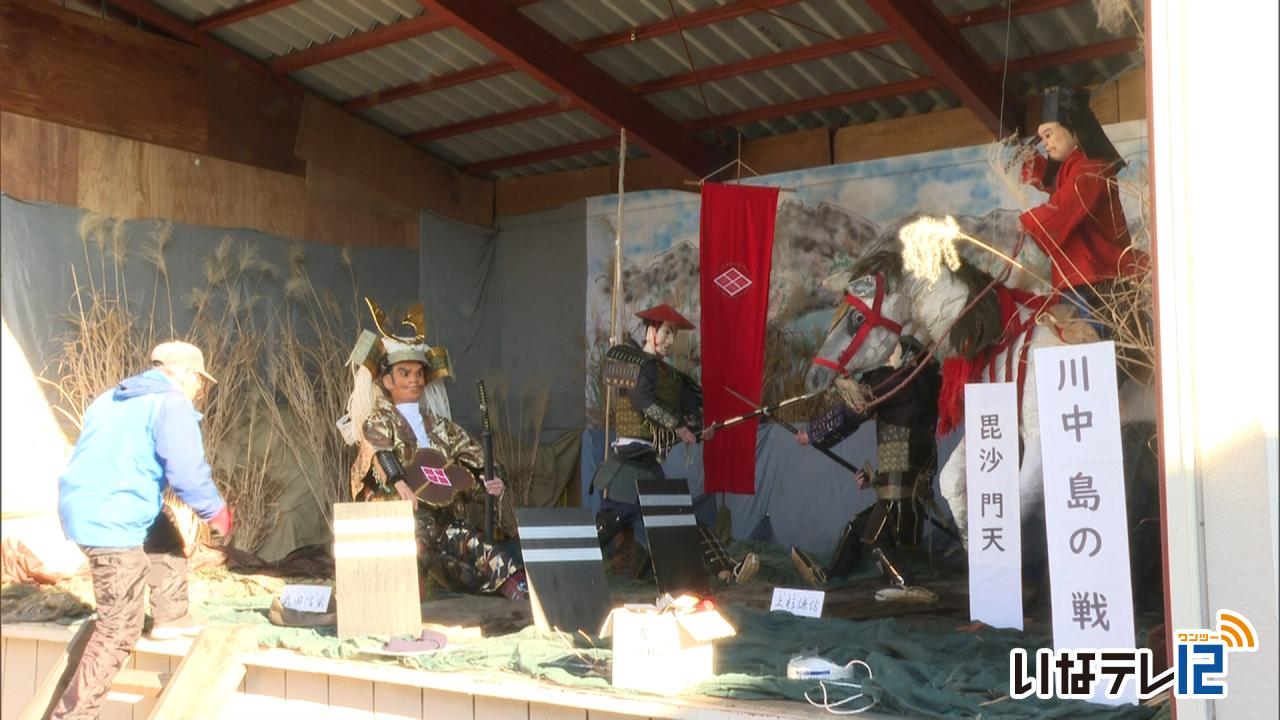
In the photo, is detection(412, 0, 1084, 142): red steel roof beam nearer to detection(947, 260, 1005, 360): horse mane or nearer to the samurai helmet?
detection(947, 260, 1005, 360): horse mane

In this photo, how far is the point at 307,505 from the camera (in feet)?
25.4

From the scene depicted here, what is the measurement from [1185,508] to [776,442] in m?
5.39

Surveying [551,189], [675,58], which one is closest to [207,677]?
[675,58]

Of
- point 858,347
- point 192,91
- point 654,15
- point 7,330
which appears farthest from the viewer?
point 192,91

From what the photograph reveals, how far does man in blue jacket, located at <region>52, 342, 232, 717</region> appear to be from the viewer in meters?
4.32

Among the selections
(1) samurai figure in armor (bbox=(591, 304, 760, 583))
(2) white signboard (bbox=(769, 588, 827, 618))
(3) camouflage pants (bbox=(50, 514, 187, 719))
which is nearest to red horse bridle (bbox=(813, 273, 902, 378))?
(1) samurai figure in armor (bbox=(591, 304, 760, 583))

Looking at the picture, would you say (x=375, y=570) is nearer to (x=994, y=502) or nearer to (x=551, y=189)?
(x=994, y=502)

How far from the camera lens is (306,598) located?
5262mm

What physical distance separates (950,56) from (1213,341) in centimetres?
443

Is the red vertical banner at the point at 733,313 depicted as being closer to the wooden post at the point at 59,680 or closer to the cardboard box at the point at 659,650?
the cardboard box at the point at 659,650

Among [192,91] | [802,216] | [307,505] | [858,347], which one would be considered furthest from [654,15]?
[307,505]

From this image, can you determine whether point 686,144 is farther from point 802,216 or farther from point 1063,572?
point 1063,572

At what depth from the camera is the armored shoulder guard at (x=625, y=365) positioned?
661 centimetres

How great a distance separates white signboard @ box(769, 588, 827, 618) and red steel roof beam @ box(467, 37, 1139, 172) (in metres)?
3.85
